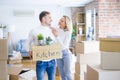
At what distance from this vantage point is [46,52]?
2598 millimetres

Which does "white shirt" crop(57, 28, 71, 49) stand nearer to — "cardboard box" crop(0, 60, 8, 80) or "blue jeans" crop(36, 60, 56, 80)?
"blue jeans" crop(36, 60, 56, 80)

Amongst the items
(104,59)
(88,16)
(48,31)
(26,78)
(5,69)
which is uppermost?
(88,16)

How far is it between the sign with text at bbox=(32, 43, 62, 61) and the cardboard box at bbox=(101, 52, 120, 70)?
0.74m

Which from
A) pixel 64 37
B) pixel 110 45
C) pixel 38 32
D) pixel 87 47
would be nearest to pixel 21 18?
pixel 87 47

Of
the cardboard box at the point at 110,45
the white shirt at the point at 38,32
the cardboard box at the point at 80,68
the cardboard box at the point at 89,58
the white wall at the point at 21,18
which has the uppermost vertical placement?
the white wall at the point at 21,18

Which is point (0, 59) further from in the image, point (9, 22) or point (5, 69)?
point (9, 22)

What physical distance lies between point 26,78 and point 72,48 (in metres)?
4.20

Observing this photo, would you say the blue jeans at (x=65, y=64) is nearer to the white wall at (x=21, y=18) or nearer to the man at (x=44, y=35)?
the man at (x=44, y=35)

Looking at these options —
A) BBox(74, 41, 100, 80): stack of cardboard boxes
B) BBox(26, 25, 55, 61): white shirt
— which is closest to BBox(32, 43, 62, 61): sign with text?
BBox(26, 25, 55, 61): white shirt

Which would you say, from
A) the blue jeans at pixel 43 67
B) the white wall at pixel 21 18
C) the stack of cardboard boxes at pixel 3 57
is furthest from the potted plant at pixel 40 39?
the white wall at pixel 21 18

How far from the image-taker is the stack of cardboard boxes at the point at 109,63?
1.93m

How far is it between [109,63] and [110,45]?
0.56 feet

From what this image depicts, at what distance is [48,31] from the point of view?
278 centimetres

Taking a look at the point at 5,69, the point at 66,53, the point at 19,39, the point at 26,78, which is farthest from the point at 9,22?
the point at 5,69
